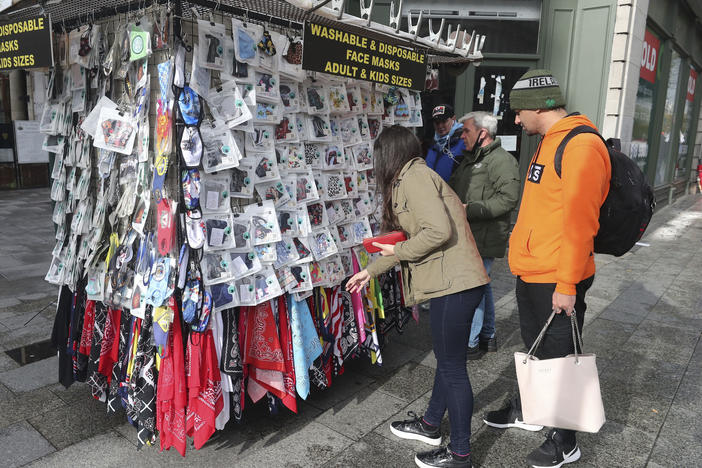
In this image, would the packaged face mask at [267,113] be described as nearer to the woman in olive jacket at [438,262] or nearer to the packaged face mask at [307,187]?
the packaged face mask at [307,187]

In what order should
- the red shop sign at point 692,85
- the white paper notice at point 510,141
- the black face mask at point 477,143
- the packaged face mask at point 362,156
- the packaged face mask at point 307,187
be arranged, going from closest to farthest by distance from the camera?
the packaged face mask at point 307,187, the packaged face mask at point 362,156, the black face mask at point 477,143, the white paper notice at point 510,141, the red shop sign at point 692,85

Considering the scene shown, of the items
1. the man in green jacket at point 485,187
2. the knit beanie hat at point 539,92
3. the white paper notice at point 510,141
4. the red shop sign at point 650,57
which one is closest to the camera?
the knit beanie hat at point 539,92

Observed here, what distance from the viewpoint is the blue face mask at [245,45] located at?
9.03 feet

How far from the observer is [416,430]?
309cm

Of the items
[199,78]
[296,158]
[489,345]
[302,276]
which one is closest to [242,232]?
[302,276]

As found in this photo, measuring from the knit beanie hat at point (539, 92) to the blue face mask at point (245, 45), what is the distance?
137 cm

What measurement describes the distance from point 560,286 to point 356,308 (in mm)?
1507

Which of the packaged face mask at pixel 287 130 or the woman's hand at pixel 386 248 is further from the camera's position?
the packaged face mask at pixel 287 130

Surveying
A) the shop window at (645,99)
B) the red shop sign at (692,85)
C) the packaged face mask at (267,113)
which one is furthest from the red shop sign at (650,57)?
the packaged face mask at (267,113)

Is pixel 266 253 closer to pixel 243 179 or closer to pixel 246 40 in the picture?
pixel 243 179

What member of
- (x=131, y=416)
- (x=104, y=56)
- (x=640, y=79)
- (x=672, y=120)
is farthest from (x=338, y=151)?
(x=672, y=120)

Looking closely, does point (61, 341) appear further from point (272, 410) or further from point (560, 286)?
point (560, 286)

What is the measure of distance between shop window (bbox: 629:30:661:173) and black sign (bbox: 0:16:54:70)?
31.1 feet

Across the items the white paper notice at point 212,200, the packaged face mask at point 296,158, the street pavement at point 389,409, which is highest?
the packaged face mask at point 296,158
